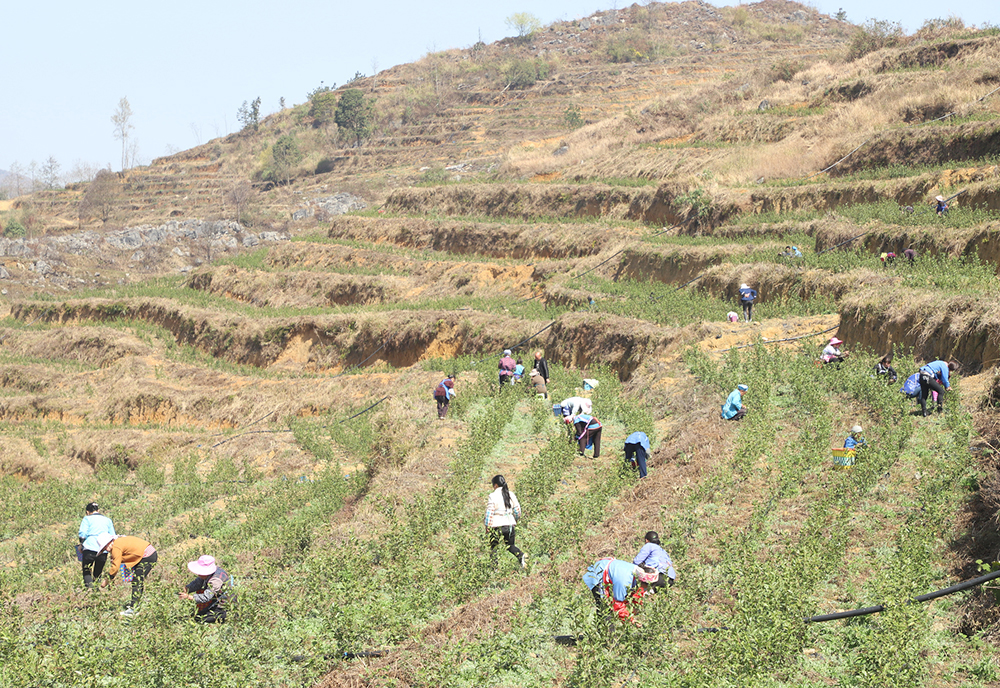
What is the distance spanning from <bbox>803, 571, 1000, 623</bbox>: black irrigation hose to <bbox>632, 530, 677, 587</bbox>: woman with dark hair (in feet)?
4.60

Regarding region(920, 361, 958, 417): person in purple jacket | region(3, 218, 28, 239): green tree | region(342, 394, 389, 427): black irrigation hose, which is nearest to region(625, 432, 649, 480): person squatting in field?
region(920, 361, 958, 417): person in purple jacket

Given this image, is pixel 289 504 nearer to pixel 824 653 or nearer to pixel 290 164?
pixel 824 653

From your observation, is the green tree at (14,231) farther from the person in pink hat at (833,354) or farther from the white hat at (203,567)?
the person in pink hat at (833,354)

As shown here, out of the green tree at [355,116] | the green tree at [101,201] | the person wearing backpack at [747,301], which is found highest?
the green tree at [355,116]

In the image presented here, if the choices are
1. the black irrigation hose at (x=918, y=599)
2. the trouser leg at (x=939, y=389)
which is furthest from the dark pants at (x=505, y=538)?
the trouser leg at (x=939, y=389)

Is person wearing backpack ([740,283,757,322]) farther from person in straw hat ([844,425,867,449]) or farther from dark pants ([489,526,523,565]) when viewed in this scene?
dark pants ([489,526,523,565])

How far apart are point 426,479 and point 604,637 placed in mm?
6466

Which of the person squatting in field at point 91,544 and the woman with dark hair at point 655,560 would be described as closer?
the woman with dark hair at point 655,560

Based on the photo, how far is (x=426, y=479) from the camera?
528 inches

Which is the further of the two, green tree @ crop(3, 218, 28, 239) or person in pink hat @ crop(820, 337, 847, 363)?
green tree @ crop(3, 218, 28, 239)

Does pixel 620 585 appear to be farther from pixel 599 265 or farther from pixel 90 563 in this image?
pixel 599 265

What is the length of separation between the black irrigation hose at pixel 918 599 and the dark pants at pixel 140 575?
734cm

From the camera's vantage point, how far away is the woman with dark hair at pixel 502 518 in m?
9.63

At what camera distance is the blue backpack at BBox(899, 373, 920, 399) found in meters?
12.4
